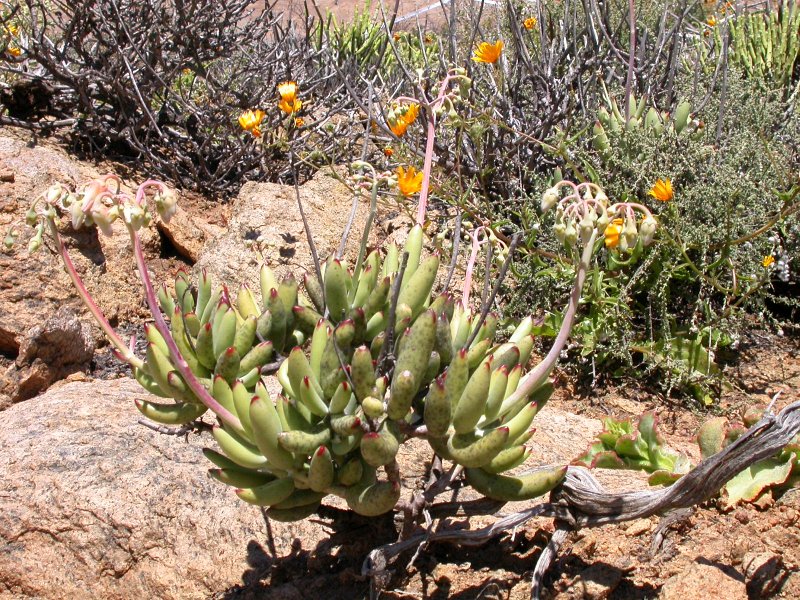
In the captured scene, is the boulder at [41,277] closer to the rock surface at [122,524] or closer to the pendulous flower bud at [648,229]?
the rock surface at [122,524]

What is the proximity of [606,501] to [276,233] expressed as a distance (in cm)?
251

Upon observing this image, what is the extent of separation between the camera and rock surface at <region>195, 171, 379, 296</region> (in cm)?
396

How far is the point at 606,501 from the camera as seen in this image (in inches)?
80.3

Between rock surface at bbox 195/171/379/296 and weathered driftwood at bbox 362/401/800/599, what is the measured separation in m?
1.93

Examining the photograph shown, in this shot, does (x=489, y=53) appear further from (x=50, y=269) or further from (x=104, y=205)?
(x=104, y=205)

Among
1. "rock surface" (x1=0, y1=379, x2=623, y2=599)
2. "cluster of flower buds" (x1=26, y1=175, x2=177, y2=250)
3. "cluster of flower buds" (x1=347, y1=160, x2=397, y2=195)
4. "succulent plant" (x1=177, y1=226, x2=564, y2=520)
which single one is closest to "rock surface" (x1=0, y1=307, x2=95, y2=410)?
"rock surface" (x1=0, y1=379, x2=623, y2=599)

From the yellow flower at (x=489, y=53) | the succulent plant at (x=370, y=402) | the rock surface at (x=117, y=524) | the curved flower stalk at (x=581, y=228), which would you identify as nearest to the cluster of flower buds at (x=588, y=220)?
the curved flower stalk at (x=581, y=228)

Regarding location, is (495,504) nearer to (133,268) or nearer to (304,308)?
(304,308)

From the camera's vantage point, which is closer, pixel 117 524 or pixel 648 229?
pixel 648 229

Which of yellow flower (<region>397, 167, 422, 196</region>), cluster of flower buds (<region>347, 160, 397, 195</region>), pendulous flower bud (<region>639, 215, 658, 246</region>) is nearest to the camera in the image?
pendulous flower bud (<region>639, 215, 658, 246</region>)

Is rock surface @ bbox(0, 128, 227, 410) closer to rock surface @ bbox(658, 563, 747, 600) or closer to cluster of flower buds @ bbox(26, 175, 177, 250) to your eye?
cluster of flower buds @ bbox(26, 175, 177, 250)

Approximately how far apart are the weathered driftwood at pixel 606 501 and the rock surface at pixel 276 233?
1.93 meters

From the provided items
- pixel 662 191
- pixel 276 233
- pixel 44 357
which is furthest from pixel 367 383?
pixel 276 233

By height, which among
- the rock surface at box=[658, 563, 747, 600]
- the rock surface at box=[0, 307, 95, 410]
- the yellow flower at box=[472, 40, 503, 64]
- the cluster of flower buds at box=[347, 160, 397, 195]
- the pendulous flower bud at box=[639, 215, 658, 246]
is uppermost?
the yellow flower at box=[472, 40, 503, 64]
